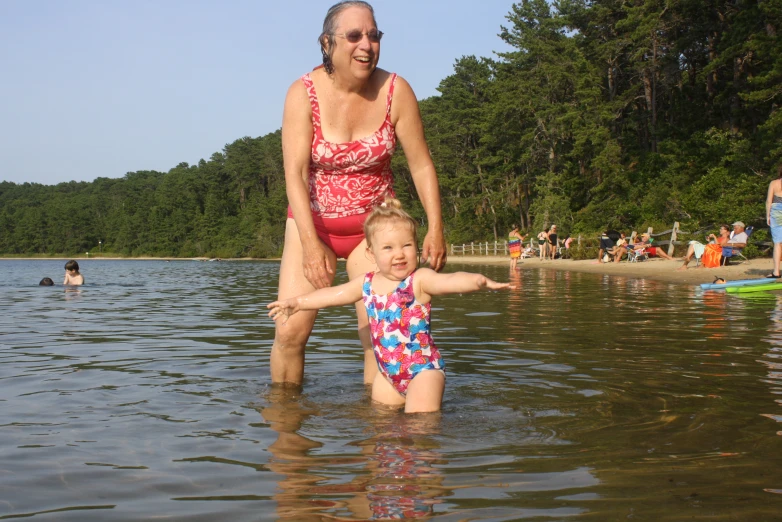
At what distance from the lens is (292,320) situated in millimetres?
4855

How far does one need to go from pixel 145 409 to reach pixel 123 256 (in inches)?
5165

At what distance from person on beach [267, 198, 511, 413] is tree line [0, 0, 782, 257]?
19.1 m

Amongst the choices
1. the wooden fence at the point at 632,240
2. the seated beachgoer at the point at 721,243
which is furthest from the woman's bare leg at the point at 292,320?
the wooden fence at the point at 632,240

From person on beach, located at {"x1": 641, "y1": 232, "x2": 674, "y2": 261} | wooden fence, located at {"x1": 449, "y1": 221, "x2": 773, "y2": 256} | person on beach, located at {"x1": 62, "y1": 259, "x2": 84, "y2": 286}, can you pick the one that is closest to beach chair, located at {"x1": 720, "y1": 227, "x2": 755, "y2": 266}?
wooden fence, located at {"x1": 449, "y1": 221, "x2": 773, "y2": 256}

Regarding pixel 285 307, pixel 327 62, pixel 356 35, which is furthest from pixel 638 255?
pixel 285 307

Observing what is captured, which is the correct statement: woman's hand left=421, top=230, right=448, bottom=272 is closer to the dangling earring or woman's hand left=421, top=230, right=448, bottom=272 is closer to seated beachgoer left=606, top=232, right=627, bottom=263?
the dangling earring

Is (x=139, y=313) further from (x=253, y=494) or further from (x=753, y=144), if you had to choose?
(x=753, y=144)

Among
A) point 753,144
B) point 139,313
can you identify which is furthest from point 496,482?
point 753,144

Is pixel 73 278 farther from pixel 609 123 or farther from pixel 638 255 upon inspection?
pixel 609 123

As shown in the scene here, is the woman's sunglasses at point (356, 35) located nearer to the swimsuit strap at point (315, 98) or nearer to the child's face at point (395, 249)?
the swimsuit strap at point (315, 98)

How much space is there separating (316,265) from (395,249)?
0.48m

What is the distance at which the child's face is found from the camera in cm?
437

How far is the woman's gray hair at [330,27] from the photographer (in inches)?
176

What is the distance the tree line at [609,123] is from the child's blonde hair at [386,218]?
1905 centimetres
